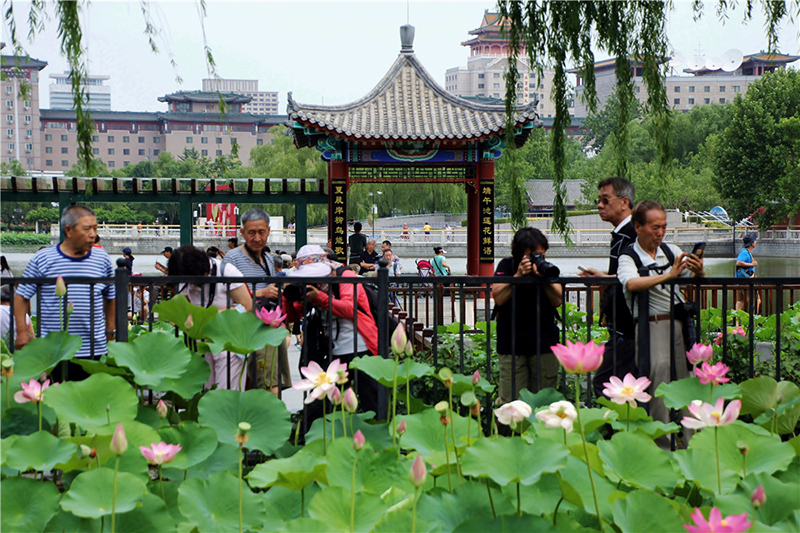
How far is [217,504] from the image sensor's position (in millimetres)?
1961

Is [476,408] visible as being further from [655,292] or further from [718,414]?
[655,292]

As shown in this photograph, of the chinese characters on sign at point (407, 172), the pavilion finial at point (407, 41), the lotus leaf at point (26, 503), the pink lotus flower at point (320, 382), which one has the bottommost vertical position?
the lotus leaf at point (26, 503)

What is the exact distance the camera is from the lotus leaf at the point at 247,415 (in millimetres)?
2322

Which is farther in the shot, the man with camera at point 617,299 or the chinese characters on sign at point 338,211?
the chinese characters on sign at point 338,211

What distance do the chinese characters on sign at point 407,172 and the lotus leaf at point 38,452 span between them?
11206 millimetres

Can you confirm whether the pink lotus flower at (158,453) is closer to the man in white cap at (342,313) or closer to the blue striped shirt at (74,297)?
the man in white cap at (342,313)

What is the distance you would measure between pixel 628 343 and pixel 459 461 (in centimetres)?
169

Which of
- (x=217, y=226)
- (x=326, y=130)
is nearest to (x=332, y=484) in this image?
(x=326, y=130)

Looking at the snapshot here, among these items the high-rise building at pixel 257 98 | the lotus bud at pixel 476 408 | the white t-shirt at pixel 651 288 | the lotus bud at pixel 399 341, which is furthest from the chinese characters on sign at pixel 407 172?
the high-rise building at pixel 257 98

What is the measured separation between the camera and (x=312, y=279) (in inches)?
121

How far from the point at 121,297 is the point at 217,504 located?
1351 mm

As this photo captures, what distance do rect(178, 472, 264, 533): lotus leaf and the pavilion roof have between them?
408 inches

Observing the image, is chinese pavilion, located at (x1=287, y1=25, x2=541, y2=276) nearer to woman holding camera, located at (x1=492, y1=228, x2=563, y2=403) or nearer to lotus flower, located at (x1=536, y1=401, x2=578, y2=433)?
woman holding camera, located at (x1=492, y1=228, x2=563, y2=403)

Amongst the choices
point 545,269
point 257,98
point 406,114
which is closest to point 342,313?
point 545,269
